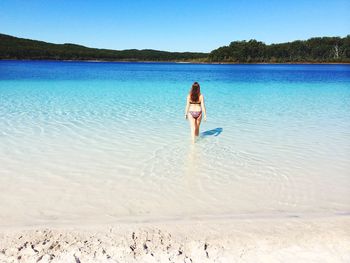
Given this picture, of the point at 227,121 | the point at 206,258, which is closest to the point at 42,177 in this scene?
the point at 206,258

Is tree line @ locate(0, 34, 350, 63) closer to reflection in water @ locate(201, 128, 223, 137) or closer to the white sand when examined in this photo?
reflection in water @ locate(201, 128, 223, 137)

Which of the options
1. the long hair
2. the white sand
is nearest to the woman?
the long hair

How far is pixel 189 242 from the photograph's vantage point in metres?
3.88

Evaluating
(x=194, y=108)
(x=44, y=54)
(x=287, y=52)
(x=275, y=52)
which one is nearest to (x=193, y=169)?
(x=194, y=108)

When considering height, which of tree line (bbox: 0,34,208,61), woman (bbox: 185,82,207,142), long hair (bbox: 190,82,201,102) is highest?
long hair (bbox: 190,82,201,102)

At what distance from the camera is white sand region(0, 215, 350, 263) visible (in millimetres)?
3562

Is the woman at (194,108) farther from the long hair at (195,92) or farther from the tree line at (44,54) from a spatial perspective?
the tree line at (44,54)

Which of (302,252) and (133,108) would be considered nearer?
(302,252)

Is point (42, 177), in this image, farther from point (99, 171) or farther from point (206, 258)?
point (206, 258)

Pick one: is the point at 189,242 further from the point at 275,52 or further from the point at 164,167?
the point at 275,52

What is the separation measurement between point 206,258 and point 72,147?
5058mm

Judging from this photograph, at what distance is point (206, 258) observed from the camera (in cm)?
358

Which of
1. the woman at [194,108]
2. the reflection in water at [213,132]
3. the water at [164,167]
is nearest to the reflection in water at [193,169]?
the water at [164,167]

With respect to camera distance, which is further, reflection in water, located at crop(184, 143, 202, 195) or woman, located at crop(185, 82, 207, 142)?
woman, located at crop(185, 82, 207, 142)
